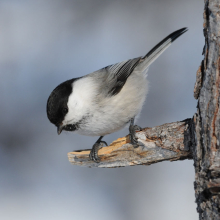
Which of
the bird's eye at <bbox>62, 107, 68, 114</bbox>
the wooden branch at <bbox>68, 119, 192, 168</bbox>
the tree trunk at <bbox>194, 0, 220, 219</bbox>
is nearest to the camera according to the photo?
the tree trunk at <bbox>194, 0, 220, 219</bbox>

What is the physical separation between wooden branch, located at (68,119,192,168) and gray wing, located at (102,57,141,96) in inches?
16.9

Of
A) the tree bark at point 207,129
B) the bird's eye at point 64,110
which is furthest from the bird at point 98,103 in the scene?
the tree bark at point 207,129

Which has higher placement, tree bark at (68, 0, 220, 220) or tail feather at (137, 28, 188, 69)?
tail feather at (137, 28, 188, 69)

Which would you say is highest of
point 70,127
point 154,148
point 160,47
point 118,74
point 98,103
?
point 160,47

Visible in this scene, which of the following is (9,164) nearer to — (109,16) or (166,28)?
(109,16)

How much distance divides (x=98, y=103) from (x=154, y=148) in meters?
0.50

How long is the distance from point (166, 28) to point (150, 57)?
1.11 m

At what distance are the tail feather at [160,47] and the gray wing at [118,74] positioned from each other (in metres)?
0.05

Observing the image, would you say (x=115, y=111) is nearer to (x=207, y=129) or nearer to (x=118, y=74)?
(x=118, y=74)

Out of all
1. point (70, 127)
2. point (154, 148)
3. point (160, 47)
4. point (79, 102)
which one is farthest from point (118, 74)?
point (154, 148)

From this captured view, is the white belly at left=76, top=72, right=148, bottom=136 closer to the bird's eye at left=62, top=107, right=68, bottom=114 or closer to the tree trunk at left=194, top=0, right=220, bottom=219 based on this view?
the bird's eye at left=62, top=107, right=68, bottom=114

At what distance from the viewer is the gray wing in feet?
5.94

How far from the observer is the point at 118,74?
6.36 feet

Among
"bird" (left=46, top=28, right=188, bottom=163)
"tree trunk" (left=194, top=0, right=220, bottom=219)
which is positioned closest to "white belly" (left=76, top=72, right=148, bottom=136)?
"bird" (left=46, top=28, right=188, bottom=163)
